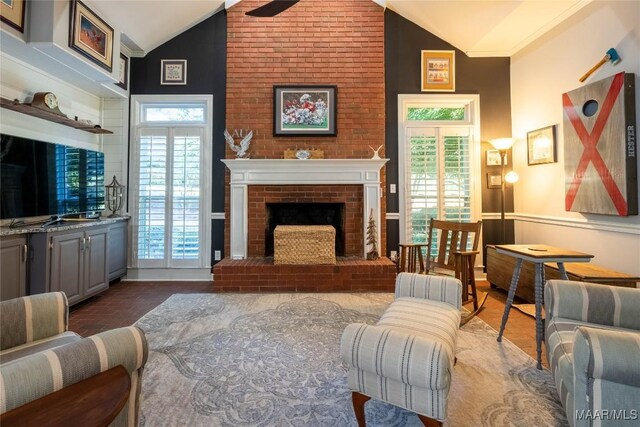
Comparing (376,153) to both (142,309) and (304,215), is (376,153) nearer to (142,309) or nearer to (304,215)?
(304,215)

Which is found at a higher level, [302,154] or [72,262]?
[302,154]

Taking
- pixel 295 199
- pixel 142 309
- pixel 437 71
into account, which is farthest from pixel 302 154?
pixel 142 309

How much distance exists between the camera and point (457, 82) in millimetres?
4418

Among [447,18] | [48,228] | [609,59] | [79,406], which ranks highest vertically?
[447,18]

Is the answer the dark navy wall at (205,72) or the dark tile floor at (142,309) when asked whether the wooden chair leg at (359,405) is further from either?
the dark navy wall at (205,72)

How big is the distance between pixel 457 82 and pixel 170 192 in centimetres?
459

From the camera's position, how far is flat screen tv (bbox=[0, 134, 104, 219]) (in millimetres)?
2703

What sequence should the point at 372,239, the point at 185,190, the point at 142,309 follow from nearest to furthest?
1. the point at 142,309
2. the point at 372,239
3. the point at 185,190

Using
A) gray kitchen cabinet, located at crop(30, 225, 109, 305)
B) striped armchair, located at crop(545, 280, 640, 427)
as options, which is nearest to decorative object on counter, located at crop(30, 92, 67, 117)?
gray kitchen cabinet, located at crop(30, 225, 109, 305)

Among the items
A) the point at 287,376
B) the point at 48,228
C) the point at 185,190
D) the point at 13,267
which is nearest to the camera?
the point at 287,376

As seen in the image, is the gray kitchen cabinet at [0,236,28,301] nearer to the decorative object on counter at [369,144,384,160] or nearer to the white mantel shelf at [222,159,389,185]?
the white mantel shelf at [222,159,389,185]

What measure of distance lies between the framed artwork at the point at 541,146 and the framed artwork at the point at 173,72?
16.3 ft

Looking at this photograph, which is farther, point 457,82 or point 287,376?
point 457,82

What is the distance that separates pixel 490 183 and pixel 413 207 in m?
1.20
